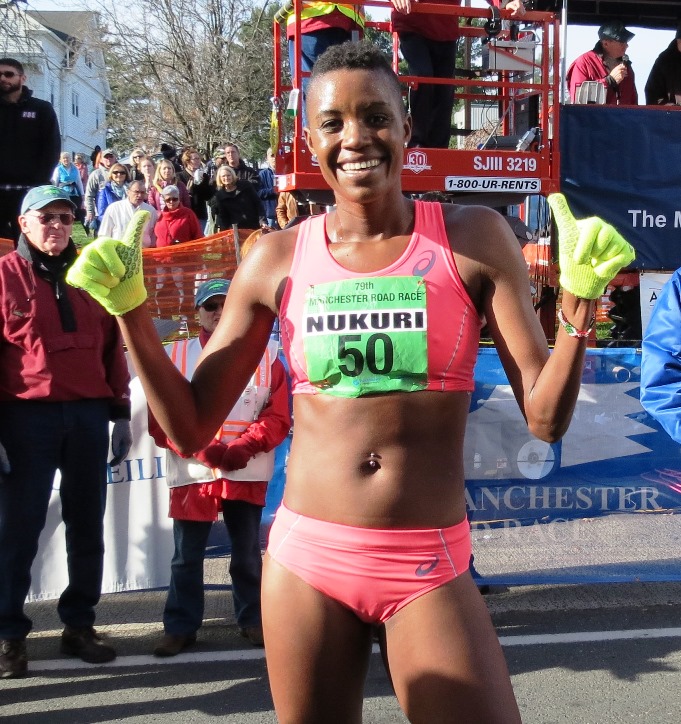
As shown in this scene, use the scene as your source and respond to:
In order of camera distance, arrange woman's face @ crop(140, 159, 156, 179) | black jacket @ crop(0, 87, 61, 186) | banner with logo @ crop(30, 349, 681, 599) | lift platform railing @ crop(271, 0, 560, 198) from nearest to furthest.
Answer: banner with logo @ crop(30, 349, 681, 599) → black jacket @ crop(0, 87, 61, 186) → lift platform railing @ crop(271, 0, 560, 198) → woman's face @ crop(140, 159, 156, 179)

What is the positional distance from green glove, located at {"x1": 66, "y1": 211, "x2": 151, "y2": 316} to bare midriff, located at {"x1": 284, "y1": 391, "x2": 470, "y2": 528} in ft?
1.65

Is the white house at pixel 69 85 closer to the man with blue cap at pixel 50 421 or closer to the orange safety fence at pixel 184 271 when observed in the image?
the orange safety fence at pixel 184 271

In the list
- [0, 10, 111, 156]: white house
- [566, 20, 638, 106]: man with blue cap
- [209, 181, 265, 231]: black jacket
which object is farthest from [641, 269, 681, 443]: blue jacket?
[0, 10, 111, 156]: white house

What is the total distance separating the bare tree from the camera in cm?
2416

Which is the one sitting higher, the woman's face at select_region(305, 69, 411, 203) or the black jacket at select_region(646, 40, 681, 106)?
the black jacket at select_region(646, 40, 681, 106)

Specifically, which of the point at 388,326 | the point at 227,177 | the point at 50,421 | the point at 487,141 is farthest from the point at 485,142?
the point at 388,326

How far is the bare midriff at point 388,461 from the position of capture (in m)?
2.26

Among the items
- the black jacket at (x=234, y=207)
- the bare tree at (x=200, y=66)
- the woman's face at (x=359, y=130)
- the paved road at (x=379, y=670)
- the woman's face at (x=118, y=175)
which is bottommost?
the paved road at (x=379, y=670)

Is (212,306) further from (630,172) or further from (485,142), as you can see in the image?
(630,172)

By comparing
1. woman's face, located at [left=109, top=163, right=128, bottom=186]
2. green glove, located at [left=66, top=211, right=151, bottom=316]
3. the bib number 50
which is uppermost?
woman's face, located at [left=109, top=163, right=128, bottom=186]

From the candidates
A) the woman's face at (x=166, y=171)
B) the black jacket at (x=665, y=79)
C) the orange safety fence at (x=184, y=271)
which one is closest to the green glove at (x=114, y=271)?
the orange safety fence at (x=184, y=271)

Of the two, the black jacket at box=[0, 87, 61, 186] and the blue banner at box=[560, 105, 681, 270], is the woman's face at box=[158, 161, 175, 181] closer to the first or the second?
the black jacket at box=[0, 87, 61, 186]

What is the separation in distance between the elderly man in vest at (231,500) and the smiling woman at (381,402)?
248 centimetres

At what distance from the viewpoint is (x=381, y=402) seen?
2.28 meters
